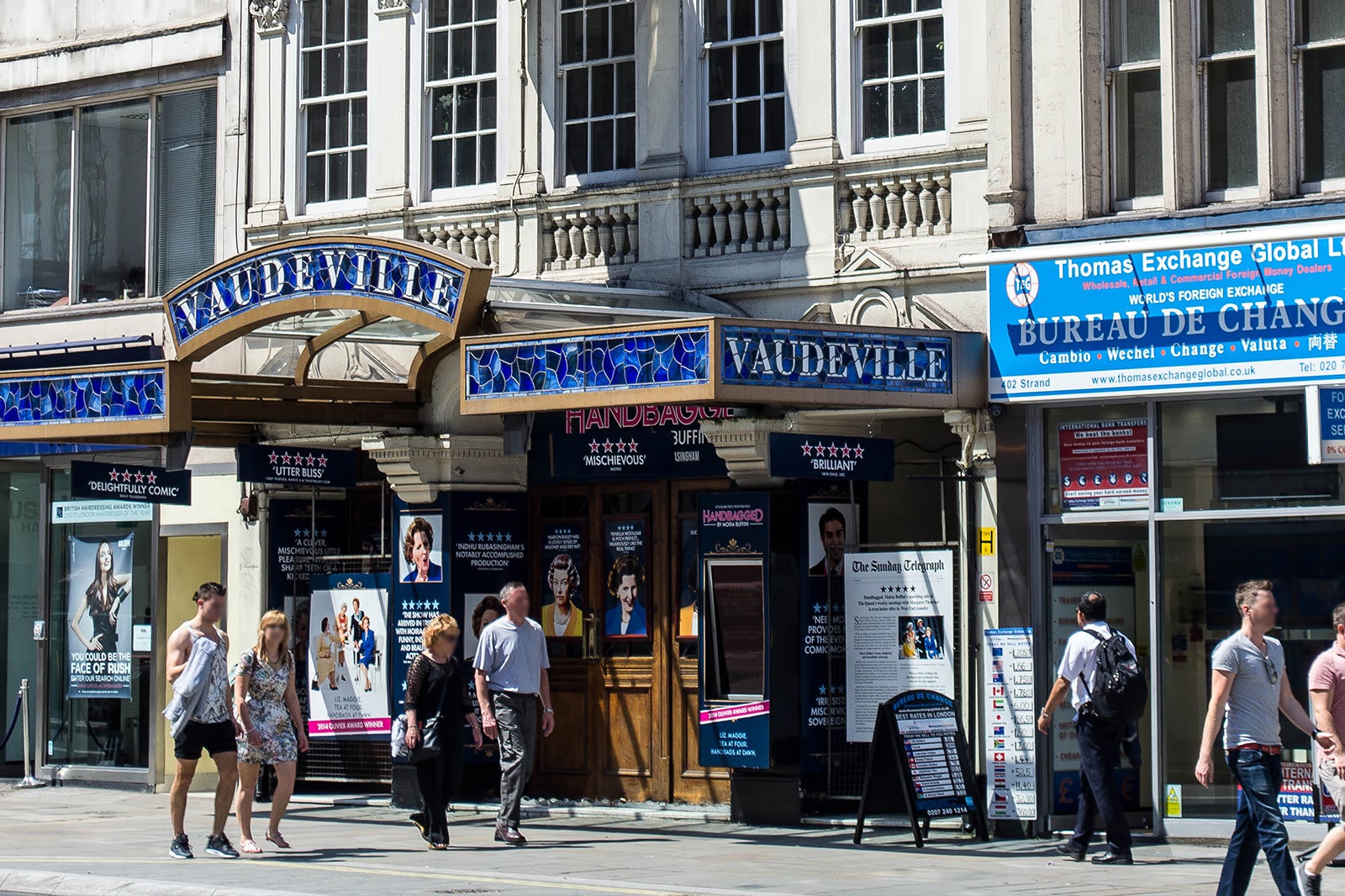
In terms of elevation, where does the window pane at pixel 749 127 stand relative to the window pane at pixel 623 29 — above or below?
below

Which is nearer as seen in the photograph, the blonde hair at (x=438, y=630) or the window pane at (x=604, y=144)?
the blonde hair at (x=438, y=630)

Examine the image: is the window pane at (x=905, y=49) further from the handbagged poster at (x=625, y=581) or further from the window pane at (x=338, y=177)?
the window pane at (x=338, y=177)

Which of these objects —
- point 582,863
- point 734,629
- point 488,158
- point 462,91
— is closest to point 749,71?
point 488,158

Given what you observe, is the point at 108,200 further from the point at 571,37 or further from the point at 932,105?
the point at 932,105

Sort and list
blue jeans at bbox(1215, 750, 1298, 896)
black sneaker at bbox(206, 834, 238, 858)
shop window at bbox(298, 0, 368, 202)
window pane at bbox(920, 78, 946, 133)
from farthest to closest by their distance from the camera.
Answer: shop window at bbox(298, 0, 368, 202) → window pane at bbox(920, 78, 946, 133) → black sneaker at bbox(206, 834, 238, 858) → blue jeans at bbox(1215, 750, 1298, 896)

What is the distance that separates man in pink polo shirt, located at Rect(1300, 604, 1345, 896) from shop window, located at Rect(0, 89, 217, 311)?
42.1ft

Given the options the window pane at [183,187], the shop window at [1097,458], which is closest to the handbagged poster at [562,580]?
the shop window at [1097,458]

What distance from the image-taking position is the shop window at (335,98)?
19.7 meters

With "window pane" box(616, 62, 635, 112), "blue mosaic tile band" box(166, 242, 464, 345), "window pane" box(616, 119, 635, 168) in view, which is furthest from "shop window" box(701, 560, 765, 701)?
"window pane" box(616, 62, 635, 112)

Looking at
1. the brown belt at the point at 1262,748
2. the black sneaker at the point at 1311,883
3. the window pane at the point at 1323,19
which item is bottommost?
the black sneaker at the point at 1311,883

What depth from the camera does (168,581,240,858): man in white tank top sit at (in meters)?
14.0

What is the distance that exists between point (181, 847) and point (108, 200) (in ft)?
30.6

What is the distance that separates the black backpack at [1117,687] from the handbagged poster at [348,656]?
694 cm

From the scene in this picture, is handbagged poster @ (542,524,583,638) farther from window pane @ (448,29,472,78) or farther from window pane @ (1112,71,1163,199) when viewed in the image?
window pane @ (1112,71,1163,199)
